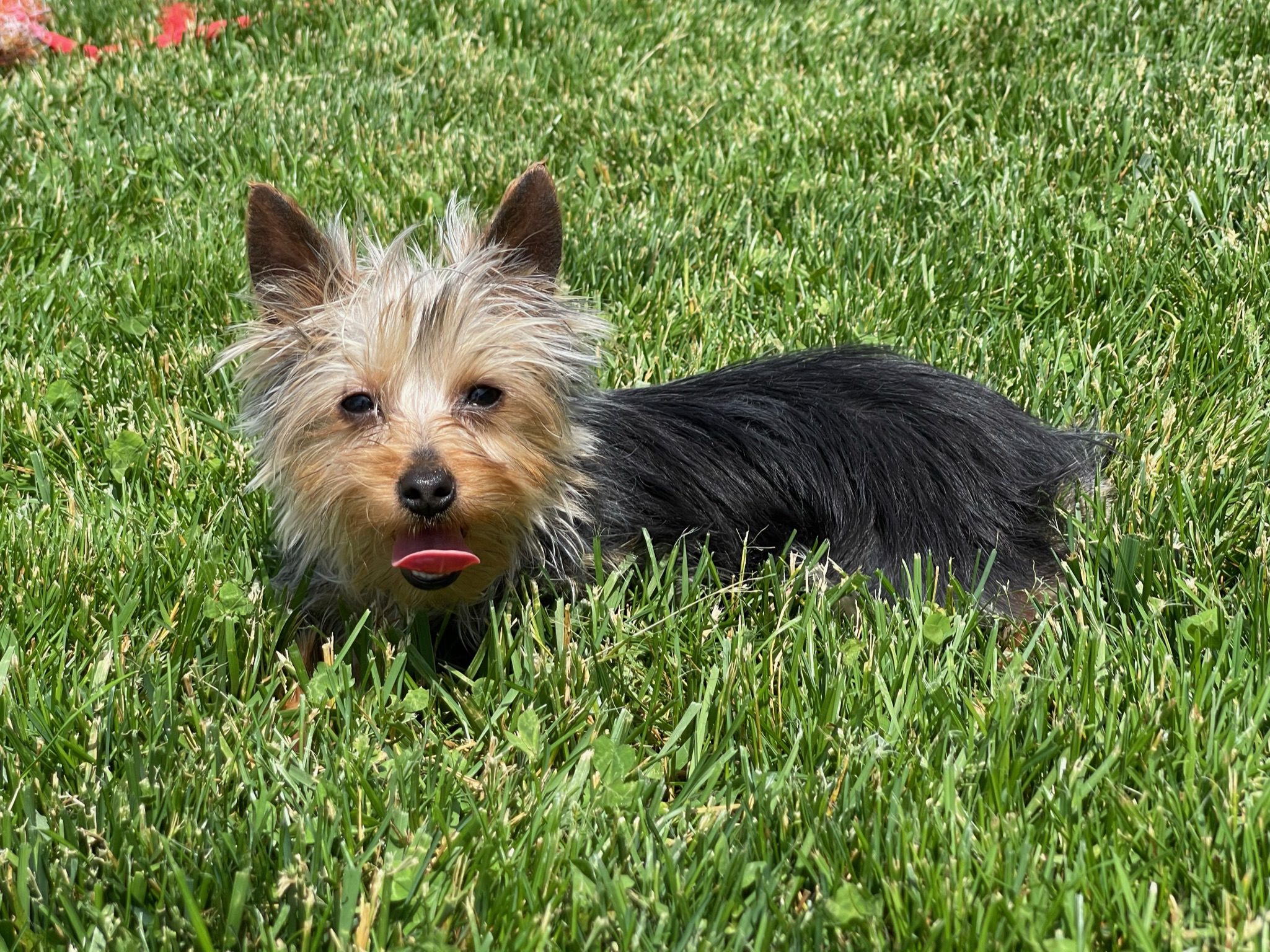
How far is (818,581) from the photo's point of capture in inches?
129

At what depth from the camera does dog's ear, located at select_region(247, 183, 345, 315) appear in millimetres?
3129

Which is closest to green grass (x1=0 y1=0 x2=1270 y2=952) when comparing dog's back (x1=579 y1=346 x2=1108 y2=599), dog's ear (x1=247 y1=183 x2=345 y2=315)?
dog's back (x1=579 y1=346 x2=1108 y2=599)

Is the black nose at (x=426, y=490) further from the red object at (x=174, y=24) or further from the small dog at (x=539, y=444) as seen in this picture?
the red object at (x=174, y=24)

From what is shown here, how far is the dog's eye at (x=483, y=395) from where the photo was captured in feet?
10.1

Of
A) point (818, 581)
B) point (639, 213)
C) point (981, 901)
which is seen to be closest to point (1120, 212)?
point (639, 213)

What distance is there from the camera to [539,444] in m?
3.14

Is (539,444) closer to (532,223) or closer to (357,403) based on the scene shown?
(357,403)

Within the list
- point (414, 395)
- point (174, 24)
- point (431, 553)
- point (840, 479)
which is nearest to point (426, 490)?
point (431, 553)

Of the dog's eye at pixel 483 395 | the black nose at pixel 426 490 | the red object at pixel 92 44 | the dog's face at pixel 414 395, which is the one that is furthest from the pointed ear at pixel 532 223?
the red object at pixel 92 44

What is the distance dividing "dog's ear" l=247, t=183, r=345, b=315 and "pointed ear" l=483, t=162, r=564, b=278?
0.43 metres

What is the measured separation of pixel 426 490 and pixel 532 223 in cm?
85

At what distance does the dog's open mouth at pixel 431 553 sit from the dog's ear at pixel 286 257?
722 millimetres

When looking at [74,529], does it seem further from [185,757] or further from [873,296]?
[873,296]

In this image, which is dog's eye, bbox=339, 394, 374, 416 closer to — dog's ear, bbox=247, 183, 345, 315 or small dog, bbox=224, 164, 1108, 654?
small dog, bbox=224, 164, 1108, 654
